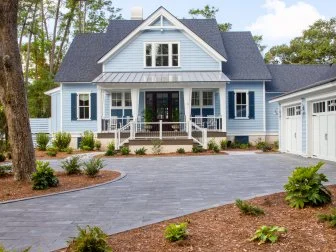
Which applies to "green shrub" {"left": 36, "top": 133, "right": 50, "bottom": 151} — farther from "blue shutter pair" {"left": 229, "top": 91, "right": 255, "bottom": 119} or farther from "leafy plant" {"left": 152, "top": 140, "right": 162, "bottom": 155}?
"blue shutter pair" {"left": 229, "top": 91, "right": 255, "bottom": 119}

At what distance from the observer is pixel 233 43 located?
28.5 metres

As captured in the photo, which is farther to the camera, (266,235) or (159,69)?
(159,69)

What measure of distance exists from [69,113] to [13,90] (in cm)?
1580

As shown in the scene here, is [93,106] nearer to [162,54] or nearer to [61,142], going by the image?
[61,142]

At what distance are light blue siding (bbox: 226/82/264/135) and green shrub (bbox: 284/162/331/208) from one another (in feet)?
61.6

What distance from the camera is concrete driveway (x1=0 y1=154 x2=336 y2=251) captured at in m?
6.28

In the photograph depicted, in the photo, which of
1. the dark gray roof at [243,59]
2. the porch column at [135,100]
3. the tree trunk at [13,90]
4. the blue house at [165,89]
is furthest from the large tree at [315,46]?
the tree trunk at [13,90]

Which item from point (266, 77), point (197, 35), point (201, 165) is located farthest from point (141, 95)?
point (201, 165)

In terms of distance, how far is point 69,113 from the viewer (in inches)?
1017

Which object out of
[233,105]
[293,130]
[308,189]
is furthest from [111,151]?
[308,189]

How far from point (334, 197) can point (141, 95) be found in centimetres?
1854

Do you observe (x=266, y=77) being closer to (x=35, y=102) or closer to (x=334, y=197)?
(x=334, y=197)

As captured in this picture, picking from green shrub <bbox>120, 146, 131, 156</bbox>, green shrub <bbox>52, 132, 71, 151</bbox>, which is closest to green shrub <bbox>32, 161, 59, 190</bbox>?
green shrub <bbox>120, 146, 131, 156</bbox>

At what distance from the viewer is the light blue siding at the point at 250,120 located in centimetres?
2583
